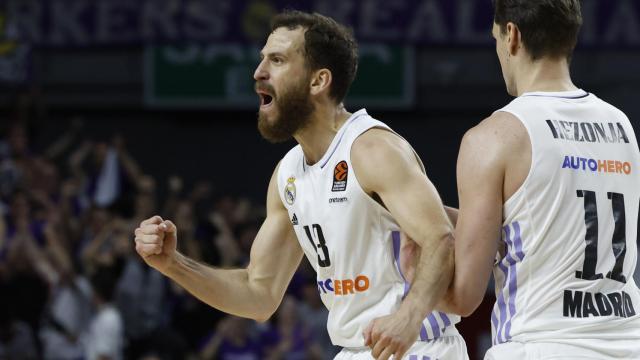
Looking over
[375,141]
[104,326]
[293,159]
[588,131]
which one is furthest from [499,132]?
[104,326]

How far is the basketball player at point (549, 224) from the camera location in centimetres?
366

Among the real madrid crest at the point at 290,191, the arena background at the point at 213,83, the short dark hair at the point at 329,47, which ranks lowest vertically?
the arena background at the point at 213,83

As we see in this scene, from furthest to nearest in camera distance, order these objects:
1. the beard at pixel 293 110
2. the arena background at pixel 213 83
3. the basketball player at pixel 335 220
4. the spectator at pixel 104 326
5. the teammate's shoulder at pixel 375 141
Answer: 1. the arena background at pixel 213 83
2. the spectator at pixel 104 326
3. the beard at pixel 293 110
4. the teammate's shoulder at pixel 375 141
5. the basketball player at pixel 335 220

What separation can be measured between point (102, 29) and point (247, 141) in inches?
115

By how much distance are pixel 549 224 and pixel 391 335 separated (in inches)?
27.2

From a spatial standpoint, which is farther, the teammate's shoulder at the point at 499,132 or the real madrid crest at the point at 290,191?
the real madrid crest at the point at 290,191

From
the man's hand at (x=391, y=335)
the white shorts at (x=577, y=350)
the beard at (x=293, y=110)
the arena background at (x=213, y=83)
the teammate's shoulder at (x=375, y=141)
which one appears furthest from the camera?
the arena background at (x=213, y=83)

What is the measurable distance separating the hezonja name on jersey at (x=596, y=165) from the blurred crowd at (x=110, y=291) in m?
7.08

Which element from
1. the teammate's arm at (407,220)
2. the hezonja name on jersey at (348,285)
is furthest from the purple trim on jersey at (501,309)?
the hezonja name on jersey at (348,285)

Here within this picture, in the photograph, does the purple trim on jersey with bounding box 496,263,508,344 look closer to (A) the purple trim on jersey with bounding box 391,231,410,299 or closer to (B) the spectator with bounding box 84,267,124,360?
(A) the purple trim on jersey with bounding box 391,231,410,299

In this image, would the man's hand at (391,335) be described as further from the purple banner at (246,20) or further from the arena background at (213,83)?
the purple banner at (246,20)

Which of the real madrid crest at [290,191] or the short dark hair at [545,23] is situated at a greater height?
the short dark hair at [545,23]

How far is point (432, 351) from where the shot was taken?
450 cm

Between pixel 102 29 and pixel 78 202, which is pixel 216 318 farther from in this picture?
pixel 102 29
